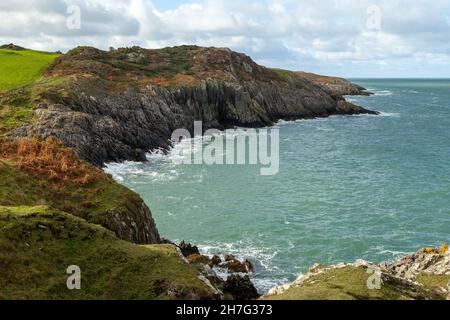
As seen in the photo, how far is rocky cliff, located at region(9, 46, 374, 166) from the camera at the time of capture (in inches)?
2469

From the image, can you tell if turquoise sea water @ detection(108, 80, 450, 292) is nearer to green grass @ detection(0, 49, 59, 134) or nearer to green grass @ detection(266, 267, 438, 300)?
green grass @ detection(266, 267, 438, 300)

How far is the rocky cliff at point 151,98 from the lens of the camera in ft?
206

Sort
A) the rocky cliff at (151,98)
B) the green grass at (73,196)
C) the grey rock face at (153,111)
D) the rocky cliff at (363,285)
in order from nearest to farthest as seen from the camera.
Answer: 1. the rocky cliff at (363,285)
2. the green grass at (73,196)
3. the grey rock face at (153,111)
4. the rocky cliff at (151,98)

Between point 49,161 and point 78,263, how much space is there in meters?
15.7

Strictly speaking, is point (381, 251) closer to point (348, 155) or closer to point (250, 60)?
point (348, 155)

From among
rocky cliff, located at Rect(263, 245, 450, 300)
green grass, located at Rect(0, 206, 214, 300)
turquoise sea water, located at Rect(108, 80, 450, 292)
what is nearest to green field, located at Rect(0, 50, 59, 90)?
turquoise sea water, located at Rect(108, 80, 450, 292)

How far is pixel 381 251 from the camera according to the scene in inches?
1431

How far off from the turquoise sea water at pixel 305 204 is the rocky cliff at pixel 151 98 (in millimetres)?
6808

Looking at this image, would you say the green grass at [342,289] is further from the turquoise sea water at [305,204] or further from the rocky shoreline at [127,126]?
the turquoise sea water at [305,204]

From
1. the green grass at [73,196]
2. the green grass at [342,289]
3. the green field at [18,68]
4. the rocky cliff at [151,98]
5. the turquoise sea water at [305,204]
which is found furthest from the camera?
the green field at [18,68]

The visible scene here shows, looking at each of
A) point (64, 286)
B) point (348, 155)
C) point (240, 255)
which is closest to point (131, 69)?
point (348, 155)

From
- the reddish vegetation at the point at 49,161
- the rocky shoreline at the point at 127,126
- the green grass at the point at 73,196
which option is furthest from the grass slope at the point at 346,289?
the reddish vegetation at the point at 49,161

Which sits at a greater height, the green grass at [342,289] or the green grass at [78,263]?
the green grass at [78,263]

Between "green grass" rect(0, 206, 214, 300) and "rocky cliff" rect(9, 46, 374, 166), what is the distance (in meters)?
38.9
